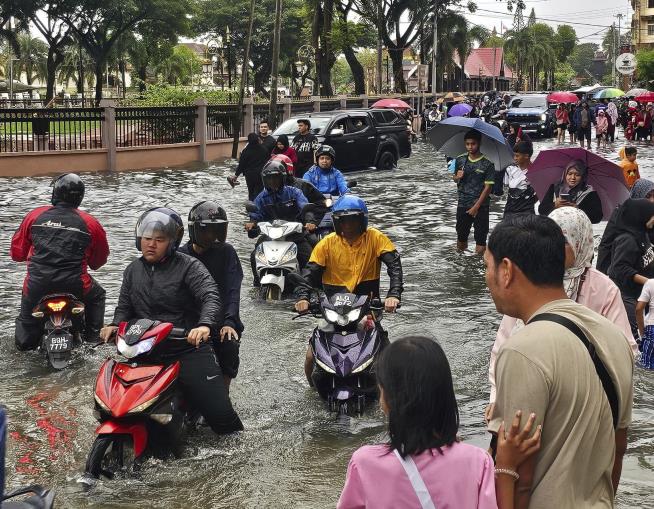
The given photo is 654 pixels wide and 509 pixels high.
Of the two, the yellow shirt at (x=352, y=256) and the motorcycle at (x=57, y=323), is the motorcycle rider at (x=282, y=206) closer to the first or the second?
the motorcycle at (x=57, y=323)

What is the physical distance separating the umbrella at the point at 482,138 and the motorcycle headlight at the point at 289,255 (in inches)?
123

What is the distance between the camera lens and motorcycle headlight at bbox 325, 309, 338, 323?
6.59 m

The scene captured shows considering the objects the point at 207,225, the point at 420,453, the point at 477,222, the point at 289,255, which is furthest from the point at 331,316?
the point at 477,222

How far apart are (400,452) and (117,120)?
24571 millimetres

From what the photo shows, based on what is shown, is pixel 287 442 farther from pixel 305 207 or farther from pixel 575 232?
pixel 305 207

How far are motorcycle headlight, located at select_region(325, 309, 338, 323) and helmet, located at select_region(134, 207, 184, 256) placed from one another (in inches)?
49.5

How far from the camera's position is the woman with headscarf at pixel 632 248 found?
24.8 feet

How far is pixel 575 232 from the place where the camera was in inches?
171

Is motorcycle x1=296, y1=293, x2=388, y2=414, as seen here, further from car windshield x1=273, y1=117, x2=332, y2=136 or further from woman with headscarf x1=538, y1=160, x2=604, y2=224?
car windshield x1=273, y1=117, x2=332, y2=136

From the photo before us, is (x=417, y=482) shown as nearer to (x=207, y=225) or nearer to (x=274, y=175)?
(x=207, y=225)

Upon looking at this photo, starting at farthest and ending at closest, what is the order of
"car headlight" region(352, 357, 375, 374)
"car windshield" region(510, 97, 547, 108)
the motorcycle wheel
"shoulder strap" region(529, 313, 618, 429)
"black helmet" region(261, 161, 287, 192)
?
"car windshield" region(510, 97, 547, 108) < "black helmet" region(261, 161, 287, 192) < "car headlight" region(352, 357, 375, 374) < the motorcycle wheel < "shoulder strap" region(529, 313, 618, 429)

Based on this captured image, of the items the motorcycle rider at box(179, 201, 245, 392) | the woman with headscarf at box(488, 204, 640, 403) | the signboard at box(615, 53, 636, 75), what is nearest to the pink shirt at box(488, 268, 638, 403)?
the woman with headscarf at box(488, 204, 640, 403)

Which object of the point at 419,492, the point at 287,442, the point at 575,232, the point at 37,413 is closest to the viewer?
the point at 419,492

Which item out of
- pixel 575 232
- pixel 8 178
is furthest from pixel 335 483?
A: pixel 8 178
